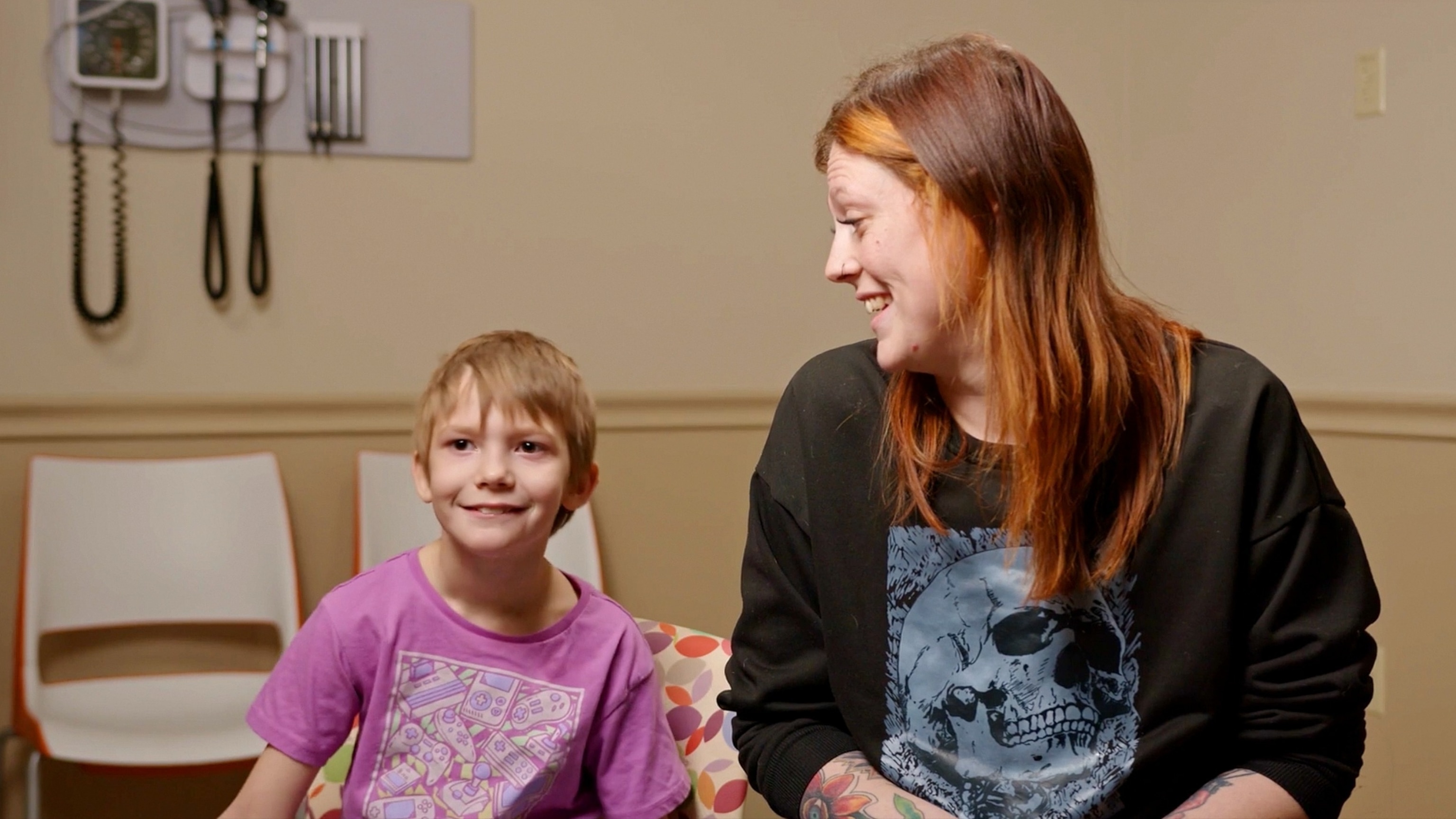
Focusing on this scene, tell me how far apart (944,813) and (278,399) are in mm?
1903

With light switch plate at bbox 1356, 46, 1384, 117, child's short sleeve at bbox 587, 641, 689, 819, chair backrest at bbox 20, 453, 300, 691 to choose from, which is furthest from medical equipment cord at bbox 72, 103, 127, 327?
light switch plate at bbox 1356, 46, 1384, 117

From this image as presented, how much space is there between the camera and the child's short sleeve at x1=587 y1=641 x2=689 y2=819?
1403mm

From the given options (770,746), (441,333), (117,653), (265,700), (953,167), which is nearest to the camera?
(953,167)

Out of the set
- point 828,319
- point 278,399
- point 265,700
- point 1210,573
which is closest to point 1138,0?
point 828,319

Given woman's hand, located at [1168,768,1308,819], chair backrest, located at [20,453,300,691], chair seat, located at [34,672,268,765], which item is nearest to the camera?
woman's hand, located at [1168,768,1308,819]

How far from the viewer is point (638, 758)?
142 centimetres

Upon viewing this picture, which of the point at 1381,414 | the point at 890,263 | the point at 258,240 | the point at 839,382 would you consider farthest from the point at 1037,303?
the point at 258,240

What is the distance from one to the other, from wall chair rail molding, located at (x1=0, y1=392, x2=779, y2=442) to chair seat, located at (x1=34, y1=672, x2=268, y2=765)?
486mm

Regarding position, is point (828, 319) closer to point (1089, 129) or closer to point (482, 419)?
point (1089, 129)

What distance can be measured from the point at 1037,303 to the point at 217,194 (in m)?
1.97

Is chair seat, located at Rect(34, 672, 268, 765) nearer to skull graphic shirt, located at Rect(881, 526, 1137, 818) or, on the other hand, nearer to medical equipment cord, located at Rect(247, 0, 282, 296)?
medical equipment cord, located at Rect(247, 0, 282, 296)

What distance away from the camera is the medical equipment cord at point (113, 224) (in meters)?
2.46

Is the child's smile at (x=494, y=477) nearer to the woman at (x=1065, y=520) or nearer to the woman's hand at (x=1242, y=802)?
the woman at (x=1065, y=520)

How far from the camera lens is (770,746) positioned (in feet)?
3.98
